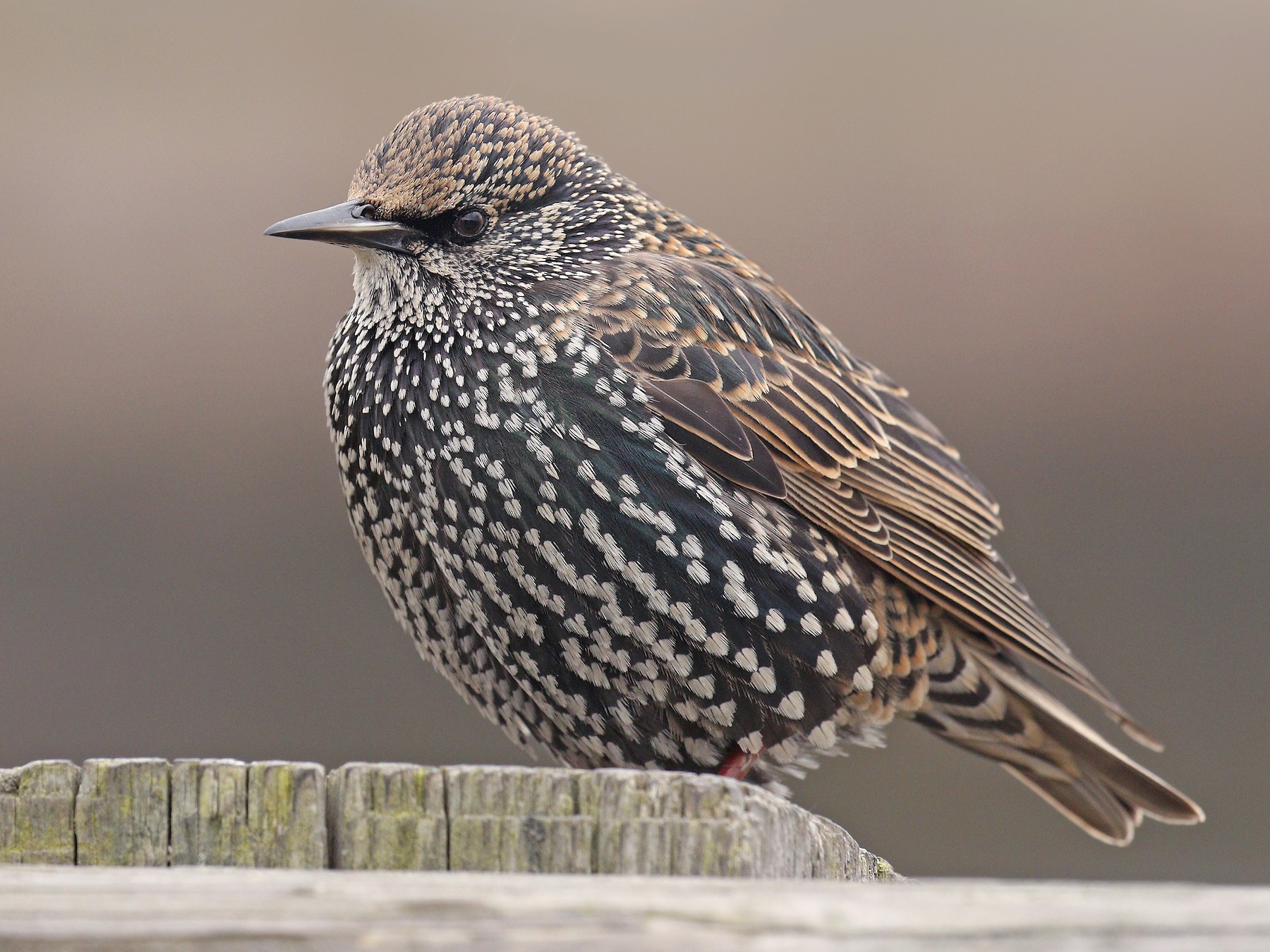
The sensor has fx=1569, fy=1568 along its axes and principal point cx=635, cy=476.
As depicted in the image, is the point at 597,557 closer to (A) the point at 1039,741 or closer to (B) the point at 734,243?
(A) the point at 1039,741

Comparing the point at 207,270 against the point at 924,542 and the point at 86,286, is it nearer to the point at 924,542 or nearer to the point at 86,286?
the point at 86,286

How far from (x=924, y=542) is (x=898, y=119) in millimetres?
1402

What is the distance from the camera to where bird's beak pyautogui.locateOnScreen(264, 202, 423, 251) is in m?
2.58

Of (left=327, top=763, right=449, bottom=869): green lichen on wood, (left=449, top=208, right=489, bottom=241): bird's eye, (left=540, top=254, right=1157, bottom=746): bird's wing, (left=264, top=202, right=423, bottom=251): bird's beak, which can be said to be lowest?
(left=327, top=763, right=449, bottom=869): green lichen on wood

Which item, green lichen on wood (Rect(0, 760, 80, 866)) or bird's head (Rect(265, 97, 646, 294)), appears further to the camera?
bird's head (Rect(265, 97, 646, 294))

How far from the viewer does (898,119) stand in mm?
3900

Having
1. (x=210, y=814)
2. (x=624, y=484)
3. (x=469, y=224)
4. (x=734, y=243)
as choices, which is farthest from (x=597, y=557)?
(x=734, y=243)

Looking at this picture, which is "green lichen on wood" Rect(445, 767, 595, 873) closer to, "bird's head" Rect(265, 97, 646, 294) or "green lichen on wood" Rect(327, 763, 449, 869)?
"green lichen on wood" Rect(327, 763, 449, 869)

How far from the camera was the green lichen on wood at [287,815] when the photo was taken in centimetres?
142

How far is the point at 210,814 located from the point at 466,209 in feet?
5.03

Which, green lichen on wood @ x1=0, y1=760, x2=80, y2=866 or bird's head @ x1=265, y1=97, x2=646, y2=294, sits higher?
bird's head @ x1=265, y1=97, x2=646, y2=294

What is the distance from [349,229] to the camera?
262 centimetres

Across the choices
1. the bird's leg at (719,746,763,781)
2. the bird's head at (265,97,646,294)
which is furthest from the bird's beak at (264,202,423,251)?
the bird's leg at (719,746,763,781)

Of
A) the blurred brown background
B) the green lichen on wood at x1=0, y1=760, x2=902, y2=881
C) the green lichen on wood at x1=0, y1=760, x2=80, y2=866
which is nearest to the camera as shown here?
the green lichen on wood at x1=0, y1=760, x2=902, y2=881
